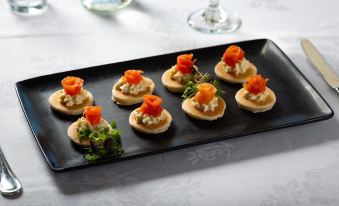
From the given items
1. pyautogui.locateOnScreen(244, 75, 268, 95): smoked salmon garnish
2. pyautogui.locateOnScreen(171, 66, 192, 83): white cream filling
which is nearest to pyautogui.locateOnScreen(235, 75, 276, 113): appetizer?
pyautogui.locateOnScreen(244, 75, 268, 95): smoked salmon garnish

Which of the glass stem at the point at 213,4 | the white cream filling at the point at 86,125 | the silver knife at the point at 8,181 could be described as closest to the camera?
the silver knife at the point at 8,181

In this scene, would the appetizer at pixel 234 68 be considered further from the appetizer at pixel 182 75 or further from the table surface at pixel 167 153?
the table surface at pixel 167 153

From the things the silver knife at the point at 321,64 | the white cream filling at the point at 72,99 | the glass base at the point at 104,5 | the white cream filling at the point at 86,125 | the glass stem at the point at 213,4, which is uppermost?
the white cream filling at the point at 86,125

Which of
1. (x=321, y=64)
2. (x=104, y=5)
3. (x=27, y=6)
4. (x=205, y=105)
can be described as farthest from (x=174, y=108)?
(x=27, y=6)

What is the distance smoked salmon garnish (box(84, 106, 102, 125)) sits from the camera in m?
1.48

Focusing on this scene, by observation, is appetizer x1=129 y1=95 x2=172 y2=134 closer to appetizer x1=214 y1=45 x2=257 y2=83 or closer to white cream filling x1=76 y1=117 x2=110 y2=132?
white cream filling x1=76 y1=117 x2=110 y2=132

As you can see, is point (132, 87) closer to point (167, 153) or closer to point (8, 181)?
point (167, 153)

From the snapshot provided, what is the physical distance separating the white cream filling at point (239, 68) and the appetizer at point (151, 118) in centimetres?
29

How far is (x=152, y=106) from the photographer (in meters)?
1.53

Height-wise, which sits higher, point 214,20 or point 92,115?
point 92,115

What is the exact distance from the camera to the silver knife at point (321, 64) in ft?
5.77

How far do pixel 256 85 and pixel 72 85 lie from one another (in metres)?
0.48

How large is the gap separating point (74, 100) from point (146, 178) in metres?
0.32

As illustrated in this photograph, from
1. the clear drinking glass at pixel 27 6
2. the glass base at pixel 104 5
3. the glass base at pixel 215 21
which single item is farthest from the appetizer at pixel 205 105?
the clear drinking glass at pixel 27 6
